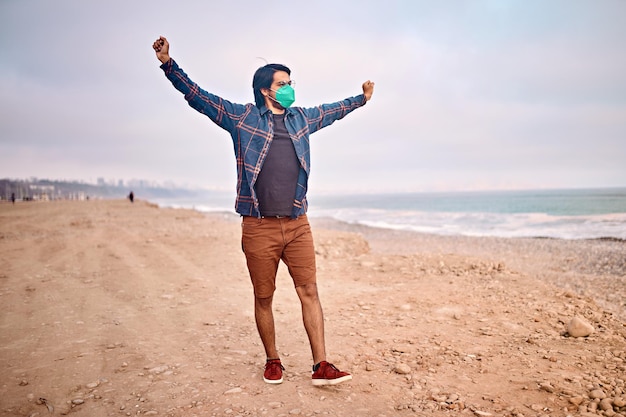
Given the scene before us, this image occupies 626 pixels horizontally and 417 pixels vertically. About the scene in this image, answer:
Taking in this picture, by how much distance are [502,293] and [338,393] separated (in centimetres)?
426

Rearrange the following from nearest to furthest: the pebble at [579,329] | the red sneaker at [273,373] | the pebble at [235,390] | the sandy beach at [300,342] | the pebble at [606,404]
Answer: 1. the pebble at [606,404]
2. the sandy beach at [300,342]
3. the pebble at [235,390]
4. the red sneaker at [273,373]
5. the pebble at [579,329]

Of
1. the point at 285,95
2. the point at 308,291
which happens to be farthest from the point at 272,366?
the point at 285,95

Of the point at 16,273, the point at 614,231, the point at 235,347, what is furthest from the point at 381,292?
the point at 614,231

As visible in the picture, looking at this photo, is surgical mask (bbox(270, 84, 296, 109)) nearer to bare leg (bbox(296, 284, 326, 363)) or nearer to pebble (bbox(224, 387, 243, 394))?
bare leg (bbox(296, 284, 326, 363))

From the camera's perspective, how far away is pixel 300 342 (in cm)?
440

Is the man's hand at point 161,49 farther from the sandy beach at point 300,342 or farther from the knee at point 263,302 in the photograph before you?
the sandy beach at point 300,342

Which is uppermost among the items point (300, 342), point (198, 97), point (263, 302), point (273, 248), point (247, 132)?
point (198, 97)

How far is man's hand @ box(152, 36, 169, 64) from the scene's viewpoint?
3.02 meters

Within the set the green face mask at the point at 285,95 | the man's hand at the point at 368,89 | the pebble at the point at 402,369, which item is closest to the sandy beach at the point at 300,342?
the pebble at the point at 402,369

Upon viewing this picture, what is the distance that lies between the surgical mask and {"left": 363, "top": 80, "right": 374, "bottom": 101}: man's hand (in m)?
0.83

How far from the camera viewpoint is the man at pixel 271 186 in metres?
3.19

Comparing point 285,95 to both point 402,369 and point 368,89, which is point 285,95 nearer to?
point 368,89

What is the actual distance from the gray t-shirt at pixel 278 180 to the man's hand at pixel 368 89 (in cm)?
102

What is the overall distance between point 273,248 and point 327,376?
105 centimetres
